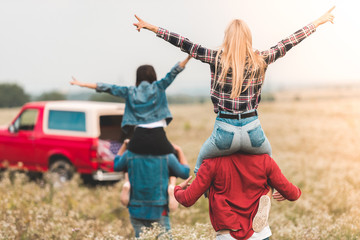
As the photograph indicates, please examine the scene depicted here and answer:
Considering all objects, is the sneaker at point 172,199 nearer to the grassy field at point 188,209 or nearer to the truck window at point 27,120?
the grassy field at point 188,209

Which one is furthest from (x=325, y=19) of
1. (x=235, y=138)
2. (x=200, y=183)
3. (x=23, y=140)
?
(x=23, y=140)

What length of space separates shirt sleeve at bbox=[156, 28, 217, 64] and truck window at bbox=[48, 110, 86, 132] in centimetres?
734

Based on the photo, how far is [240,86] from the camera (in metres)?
2.86

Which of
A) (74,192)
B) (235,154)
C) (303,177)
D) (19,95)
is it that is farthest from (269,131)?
(19,95)

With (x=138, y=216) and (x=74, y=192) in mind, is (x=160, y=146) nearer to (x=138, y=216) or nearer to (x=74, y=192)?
(x=138, y=216)

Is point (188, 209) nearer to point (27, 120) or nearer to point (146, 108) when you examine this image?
point (146, 108)

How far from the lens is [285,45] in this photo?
10.4ft

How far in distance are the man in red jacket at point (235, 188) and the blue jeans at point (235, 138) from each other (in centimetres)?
8

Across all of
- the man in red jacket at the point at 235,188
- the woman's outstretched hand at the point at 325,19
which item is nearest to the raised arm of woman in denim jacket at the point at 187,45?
the man in red jacket at the point at 235,188

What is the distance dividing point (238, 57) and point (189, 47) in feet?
1.23

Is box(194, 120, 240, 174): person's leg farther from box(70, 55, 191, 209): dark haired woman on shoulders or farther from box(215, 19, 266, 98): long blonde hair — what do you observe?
box(70, 55, 191, 209): dark haired woman on shoulders

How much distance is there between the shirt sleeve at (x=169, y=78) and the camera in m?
4.33

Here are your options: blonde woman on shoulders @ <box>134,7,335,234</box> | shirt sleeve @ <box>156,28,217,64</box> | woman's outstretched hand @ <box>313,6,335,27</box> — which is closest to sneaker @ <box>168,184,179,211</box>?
blonde woman on shoulders @ <box>134,7,335,234</box>

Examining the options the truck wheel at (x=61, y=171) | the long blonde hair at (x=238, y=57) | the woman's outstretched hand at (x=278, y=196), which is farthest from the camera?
the truck wheel at (x=61, y=171)
